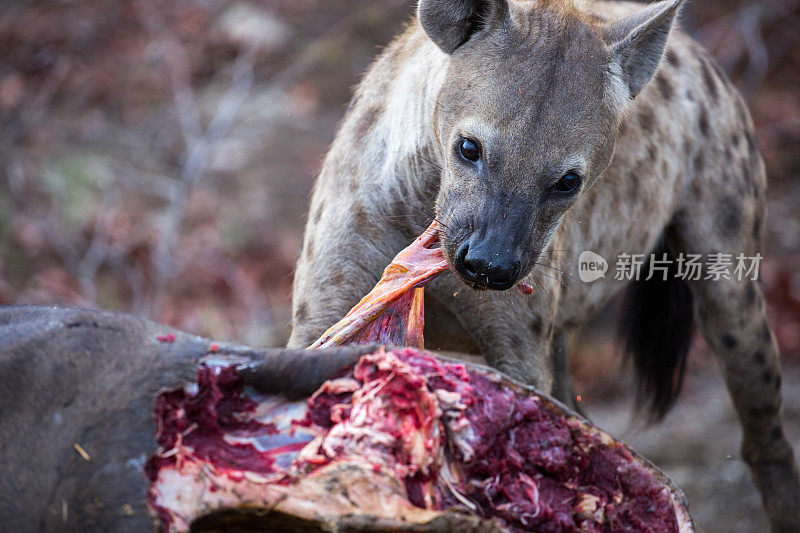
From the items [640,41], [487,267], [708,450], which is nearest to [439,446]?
[487,267]

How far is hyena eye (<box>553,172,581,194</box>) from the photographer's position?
247cm

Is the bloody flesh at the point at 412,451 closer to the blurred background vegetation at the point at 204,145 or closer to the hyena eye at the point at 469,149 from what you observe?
the hyena eye at the point at 469,149

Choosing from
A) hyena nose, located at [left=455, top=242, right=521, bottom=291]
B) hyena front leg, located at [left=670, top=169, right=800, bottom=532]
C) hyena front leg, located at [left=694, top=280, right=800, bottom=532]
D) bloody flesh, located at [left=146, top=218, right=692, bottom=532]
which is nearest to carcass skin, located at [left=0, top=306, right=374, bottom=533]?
bloody flesh, located at [left=146, top=218, right=692, bottom=532]

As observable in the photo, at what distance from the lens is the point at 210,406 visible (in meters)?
1.69

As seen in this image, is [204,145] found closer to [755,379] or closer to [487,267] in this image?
[755,379]

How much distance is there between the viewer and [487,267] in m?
2.30

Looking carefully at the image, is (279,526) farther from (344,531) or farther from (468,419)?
(468,419)

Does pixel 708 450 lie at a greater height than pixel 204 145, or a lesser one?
lesser

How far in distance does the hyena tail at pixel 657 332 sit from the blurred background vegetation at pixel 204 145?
57 cm

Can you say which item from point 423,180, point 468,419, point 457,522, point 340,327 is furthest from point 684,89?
point 457,522

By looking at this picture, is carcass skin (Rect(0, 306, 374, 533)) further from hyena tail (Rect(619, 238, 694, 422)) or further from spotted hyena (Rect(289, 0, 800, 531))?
hyena tail (Rect(619, 238, 694, 422))

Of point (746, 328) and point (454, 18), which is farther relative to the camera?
point (746, 328)

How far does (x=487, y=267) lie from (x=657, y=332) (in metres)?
1.99

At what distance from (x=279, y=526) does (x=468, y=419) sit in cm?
37
